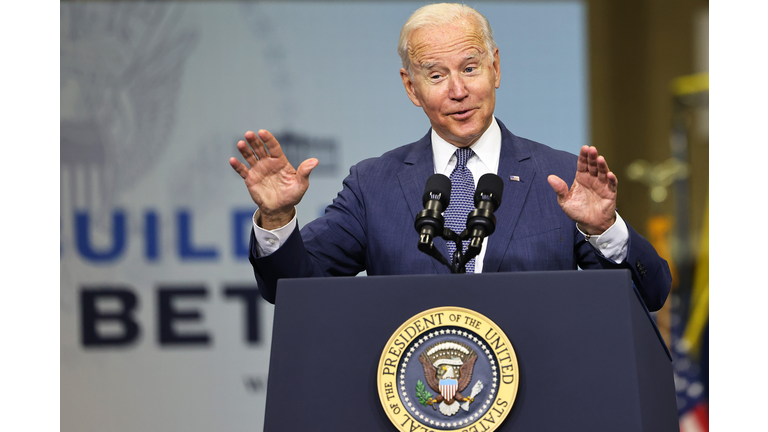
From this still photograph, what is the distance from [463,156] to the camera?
1.93 meters

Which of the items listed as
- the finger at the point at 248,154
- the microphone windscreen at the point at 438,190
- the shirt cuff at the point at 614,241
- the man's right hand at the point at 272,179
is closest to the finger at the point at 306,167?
the man's right hand at the point at 272,179

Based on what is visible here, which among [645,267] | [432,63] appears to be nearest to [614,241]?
[645,267]

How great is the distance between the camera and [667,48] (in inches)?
160

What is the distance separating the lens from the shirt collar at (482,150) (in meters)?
1.92

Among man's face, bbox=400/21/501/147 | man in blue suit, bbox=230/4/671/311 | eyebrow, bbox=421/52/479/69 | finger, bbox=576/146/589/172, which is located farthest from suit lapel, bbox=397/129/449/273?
finger, bbox=576/146/589/172

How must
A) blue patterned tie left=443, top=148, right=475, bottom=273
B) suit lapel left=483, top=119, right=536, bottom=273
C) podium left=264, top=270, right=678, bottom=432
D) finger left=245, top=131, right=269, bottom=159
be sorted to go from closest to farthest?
podium left=264, top=270, right=678, bottom=432, finger left=245, top=131, right=269, bottom=159, suit lapel left=483, top=119, right=536, bottom=273, blue patterned tie left=443, top=148, right=475, bottom=273

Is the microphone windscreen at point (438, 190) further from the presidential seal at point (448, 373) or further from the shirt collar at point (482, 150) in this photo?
the shirt collar at point (482, 150)

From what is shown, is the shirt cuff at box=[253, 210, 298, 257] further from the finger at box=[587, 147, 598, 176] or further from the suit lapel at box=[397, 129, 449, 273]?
the finger at box=[587, 147, 598, 176]

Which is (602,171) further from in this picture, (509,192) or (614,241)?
(509,192)

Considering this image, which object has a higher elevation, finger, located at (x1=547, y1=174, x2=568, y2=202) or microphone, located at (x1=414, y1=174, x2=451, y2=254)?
finger, located at (x1=547, y1=174, x2=568, y2=202)

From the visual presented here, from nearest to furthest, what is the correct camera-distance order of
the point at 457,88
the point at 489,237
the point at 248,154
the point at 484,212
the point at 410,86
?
1. the point at 484,212
2. the point at 248,154
3. the point at 489,237
4. the point at 457,88
5. the point at 410,86

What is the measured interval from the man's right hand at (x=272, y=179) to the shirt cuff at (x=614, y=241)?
25.4 inches

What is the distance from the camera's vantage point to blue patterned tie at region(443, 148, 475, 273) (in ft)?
5.98

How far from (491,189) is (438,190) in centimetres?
10
